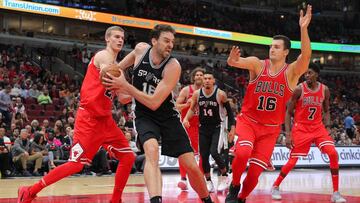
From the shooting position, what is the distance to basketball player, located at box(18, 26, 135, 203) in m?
6.19

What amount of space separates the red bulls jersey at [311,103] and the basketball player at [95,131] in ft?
11.3

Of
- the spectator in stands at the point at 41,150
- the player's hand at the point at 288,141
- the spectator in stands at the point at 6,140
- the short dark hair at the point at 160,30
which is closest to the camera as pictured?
the short dark hair at the point at 160,30

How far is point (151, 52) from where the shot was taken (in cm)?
537

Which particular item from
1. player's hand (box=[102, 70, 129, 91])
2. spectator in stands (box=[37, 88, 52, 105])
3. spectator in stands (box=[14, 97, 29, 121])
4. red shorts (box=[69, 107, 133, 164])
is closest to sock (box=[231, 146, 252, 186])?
red shorts (box=[69, 107, 133, 164])

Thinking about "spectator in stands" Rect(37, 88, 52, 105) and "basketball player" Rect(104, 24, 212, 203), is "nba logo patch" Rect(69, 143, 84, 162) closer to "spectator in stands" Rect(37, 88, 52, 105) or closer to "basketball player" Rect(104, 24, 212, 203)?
"basketball player" Rect(104, 24, 212, 203)

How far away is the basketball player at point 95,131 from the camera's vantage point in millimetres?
6188

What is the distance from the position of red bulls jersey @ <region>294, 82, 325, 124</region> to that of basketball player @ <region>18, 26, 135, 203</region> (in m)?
3.44

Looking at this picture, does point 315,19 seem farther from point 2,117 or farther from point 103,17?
point 2,117

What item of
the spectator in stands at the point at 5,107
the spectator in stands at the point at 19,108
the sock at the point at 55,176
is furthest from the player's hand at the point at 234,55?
the spectator in stands at the point at 19,108

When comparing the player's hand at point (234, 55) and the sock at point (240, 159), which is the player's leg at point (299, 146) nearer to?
the sock at point (240, 159)

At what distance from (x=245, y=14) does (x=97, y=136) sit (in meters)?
36.4

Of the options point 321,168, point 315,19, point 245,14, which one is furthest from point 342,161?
point 315,19

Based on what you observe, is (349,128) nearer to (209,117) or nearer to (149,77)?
(209,117)

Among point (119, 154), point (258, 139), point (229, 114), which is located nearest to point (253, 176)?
point (258, 139)
